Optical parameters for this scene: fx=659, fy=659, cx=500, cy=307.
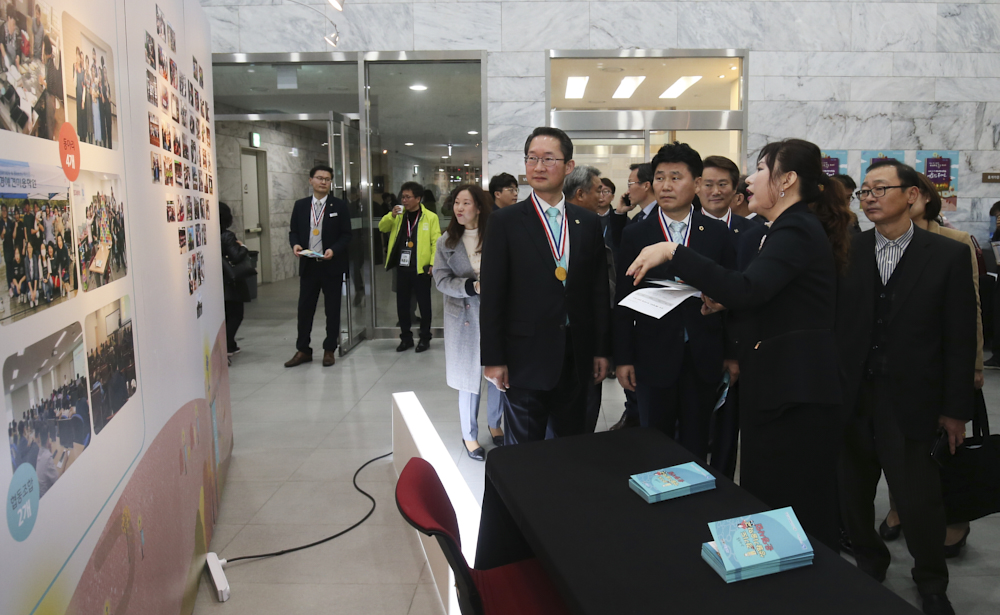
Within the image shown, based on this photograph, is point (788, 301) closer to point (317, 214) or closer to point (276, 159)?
point (317, 214)

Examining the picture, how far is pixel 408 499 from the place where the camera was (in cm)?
139

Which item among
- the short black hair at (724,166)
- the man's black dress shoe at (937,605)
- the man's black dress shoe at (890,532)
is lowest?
the man's black dress shoe at (890,532)

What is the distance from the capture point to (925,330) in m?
2.21

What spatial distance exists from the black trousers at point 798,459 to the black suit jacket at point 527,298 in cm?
75

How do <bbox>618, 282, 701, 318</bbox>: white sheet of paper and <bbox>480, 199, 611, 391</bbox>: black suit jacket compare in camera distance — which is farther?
<bbox>480, 199, 611, 391</bbox>: black suit jacket

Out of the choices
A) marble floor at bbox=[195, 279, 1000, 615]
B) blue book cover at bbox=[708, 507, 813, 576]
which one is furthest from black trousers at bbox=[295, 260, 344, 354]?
blue book cover at bbox=[708, 507, 813, 576]

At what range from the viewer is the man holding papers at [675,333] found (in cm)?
248

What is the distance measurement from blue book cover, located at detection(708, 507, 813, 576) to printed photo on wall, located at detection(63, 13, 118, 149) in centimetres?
151

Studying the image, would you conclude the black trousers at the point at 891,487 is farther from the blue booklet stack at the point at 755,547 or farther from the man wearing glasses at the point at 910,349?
the blue booklet stack at the point at 755,547

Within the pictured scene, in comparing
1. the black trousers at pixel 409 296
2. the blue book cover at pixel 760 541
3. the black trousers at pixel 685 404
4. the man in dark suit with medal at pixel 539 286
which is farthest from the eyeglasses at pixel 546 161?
the black trousers at pixel 409 296

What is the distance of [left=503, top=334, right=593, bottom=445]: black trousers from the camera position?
8.30 feet

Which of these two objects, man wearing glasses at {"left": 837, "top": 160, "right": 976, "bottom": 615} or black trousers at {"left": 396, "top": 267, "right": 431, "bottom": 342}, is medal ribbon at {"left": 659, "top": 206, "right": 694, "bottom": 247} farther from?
black trousers at {"left": 396, "top": 267, "right": 431, "bottom": 342}

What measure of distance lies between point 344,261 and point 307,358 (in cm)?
103

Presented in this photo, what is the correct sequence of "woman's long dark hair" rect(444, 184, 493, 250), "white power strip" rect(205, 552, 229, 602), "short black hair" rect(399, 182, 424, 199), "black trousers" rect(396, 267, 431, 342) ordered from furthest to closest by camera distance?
"black trousers" rect(396, 267, 431, 342) → "short black hair" rect(399, 182, 424, 199) → "woman's long dark hair" rect(444, 184, 493, 250) → "white power strip" rect(205, 552, 229, 602)
